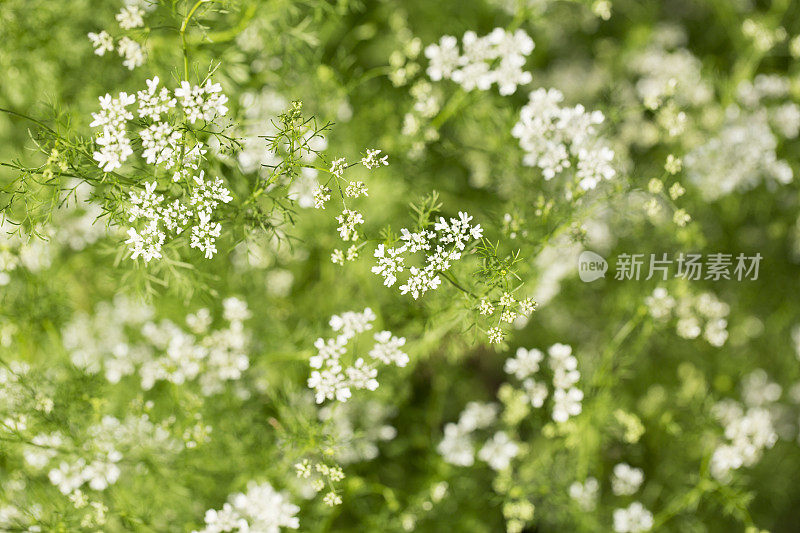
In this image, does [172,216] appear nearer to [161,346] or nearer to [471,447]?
[161,346]

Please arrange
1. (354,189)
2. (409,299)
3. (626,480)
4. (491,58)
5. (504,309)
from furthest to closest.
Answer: (626,480), (409,299), (491,58), (504,309), (354,189)

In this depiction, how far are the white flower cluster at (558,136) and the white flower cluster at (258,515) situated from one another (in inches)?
85.6

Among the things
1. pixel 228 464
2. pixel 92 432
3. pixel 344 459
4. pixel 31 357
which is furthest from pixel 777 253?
pixel 31 357

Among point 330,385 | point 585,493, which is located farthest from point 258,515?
point 585,493

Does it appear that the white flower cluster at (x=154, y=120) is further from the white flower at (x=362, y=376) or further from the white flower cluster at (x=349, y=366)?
the white flower at (x=362, y=376)

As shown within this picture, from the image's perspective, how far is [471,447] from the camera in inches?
149

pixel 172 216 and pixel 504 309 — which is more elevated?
pixel 172 216

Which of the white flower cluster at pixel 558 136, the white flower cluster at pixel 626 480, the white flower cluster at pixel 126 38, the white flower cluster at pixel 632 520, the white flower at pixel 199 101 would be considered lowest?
the white flower cluster at pixel 632 520

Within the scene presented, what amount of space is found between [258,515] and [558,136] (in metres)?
2.51

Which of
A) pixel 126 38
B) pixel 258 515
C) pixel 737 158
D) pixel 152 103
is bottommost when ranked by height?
pixel 258 515

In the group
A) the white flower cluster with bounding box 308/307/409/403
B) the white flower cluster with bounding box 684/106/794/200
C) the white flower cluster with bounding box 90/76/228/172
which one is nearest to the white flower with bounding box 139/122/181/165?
the white flower cluster with bounding box 90/76/228/172

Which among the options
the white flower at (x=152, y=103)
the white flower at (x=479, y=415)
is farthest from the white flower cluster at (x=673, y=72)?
the white flower at (x=152, y=103)

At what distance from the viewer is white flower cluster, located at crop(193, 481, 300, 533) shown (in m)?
2.80

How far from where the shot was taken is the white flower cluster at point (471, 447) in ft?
11.9
